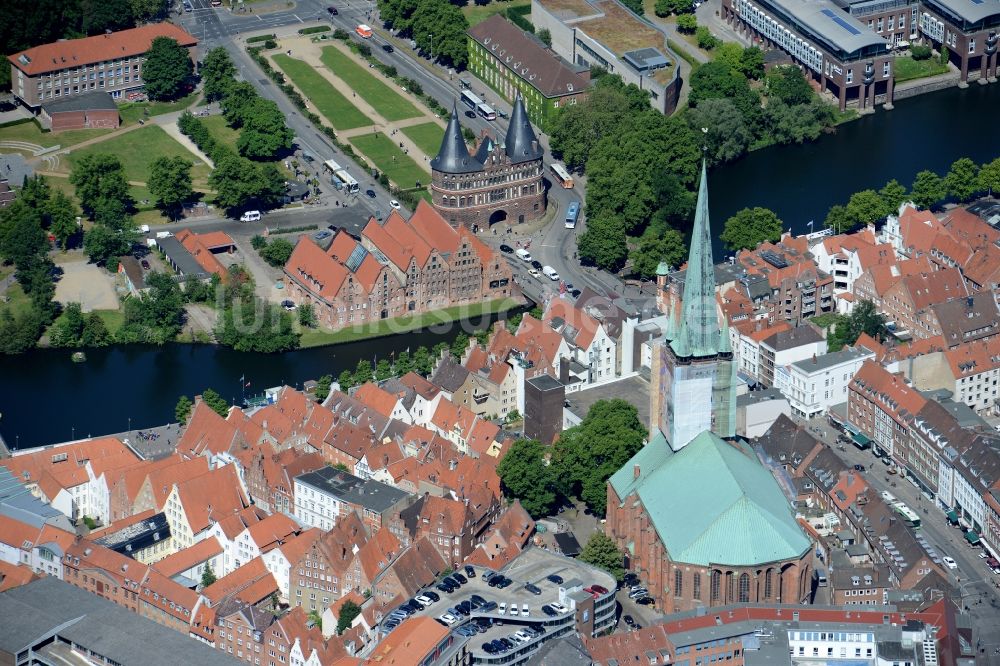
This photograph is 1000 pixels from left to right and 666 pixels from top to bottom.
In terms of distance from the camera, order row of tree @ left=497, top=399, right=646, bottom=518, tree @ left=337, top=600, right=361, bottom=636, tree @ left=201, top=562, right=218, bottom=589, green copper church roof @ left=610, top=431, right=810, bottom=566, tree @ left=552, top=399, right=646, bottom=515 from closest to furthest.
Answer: green copper church roof @ left=610, top=431, right=810, bottom=566
tree @ left=337, top=600, right=361, bottom=636
tree @ left=201, top=562, right=218, bottom=589
row of tree @ left=497, top=399, right=646, bottom=518
tree @ left=552, top=399, right=646, bottom=515

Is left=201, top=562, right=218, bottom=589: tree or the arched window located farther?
left=201, top=562, right=218, bottom=589: tree

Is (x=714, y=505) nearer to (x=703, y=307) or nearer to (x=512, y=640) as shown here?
(x=703, y=307)

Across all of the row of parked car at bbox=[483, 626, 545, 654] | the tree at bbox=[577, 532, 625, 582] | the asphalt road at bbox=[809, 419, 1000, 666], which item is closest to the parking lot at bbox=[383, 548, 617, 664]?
the row of parked car at bbox=[483, 626, 545, 654]

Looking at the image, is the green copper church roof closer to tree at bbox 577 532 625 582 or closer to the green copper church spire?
tree at bbox 577 532 625 582

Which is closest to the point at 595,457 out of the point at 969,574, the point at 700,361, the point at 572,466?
the point at 572,466

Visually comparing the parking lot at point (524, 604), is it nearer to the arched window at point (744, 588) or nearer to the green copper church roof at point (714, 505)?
the green copper church roof at point (714, 505)

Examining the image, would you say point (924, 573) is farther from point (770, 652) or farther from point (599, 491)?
point (599, 491)

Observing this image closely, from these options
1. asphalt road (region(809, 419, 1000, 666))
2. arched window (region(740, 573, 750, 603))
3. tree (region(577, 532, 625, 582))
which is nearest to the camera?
arched window (region(740, 573, 750, 603))
